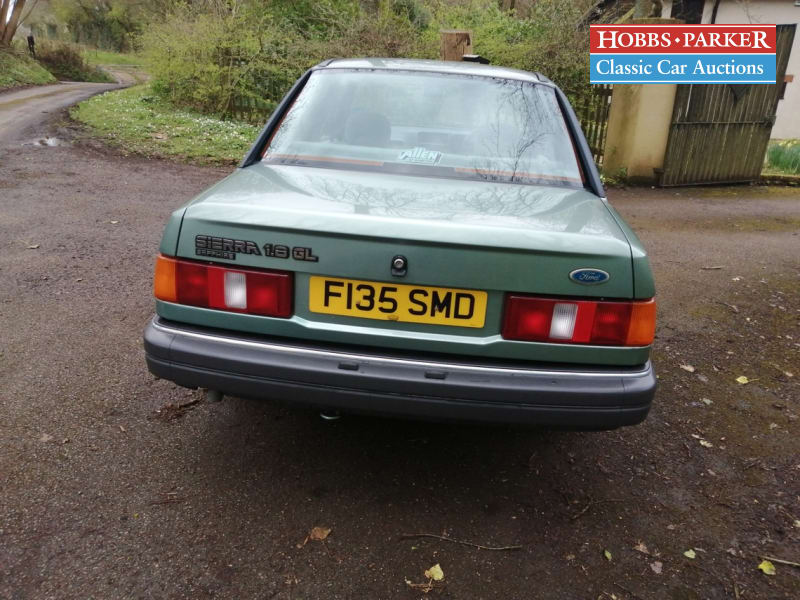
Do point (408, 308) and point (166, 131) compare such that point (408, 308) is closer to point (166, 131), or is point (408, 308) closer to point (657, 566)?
point (657, 566)

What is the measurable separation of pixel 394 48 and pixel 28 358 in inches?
405

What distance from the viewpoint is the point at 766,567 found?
7.30 feet

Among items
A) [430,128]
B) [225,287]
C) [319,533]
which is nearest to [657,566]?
[319,533]

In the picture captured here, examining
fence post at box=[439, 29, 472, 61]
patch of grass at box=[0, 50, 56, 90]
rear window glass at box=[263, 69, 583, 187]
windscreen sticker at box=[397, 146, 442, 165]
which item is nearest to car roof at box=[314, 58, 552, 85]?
rear window glass at box=[263, 69, 583, 187]

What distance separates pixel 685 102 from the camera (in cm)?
961

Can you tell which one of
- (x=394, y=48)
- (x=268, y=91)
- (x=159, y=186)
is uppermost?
(x=394, y=48)

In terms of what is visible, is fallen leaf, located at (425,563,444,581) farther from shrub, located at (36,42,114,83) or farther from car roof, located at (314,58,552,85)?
shrub, located at (36,42,114,83)

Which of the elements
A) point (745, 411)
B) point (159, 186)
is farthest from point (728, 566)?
point (159, 186)

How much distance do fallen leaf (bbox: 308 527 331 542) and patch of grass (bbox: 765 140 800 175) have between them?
37.5ft

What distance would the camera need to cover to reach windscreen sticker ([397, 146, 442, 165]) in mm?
2814

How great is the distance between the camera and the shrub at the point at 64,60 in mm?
32531

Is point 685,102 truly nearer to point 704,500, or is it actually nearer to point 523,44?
point 523,44

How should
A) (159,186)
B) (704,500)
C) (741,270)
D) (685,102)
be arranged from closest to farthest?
1. (704,500)
2. (741,270)
3. (159,186)
4. (685,102)

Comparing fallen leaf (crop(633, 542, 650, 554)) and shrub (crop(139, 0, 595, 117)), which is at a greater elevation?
shrub (crop(139, 0, 595, 117))
